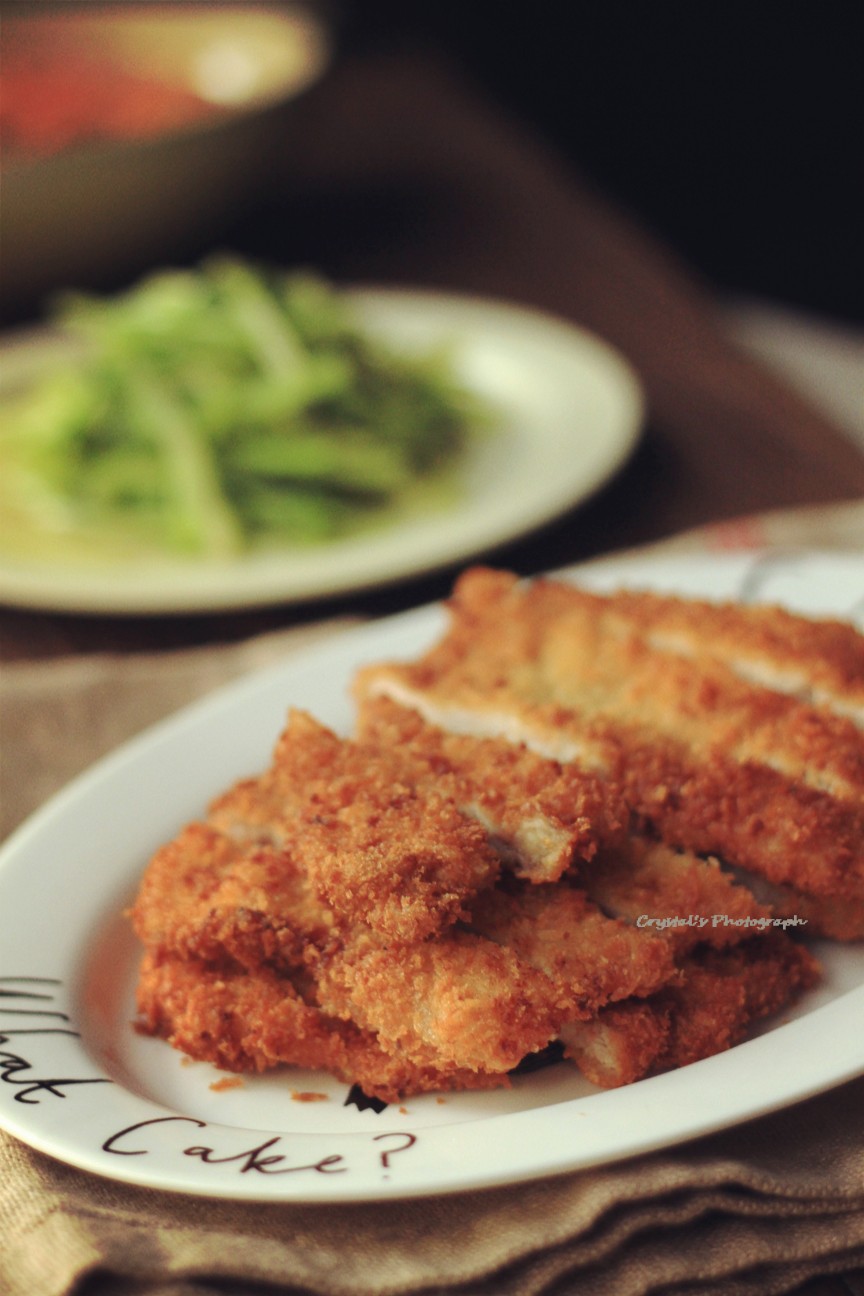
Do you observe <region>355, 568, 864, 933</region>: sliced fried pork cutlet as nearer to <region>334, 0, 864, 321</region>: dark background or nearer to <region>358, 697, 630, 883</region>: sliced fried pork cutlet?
<region>358, 697, 630, 883</region>: sliced fried pork cutlet

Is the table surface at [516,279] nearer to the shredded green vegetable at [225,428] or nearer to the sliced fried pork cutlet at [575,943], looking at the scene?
the shredded green vegetable at [225,428]

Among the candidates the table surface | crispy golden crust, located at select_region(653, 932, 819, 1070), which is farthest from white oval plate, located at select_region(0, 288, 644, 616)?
crispy golden crust, located at select_region(653, 932, 819, 1070)

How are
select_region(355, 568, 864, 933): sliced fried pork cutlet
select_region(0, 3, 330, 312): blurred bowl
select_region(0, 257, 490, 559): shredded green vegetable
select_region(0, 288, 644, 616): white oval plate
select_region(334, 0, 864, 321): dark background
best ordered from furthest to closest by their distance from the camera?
1. select_region(334, 0, 864, 321): dark background
2. select_region(0, 3, 330, 312): blurred bowl
3. select_region(0, 257, 490, 559): shredded green vegetable
4. select_region(0, 288, 644, 616): white oval plate
5. select_region(355, 568, 864, 933): sliced fried pork cutlet

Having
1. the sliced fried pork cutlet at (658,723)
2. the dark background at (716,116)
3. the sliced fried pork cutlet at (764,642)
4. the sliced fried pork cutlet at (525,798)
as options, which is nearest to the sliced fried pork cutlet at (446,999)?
the sliced fried pork cutlet at (525,798)

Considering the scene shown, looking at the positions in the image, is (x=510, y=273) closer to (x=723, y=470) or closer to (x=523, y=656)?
(x=723, y=470)

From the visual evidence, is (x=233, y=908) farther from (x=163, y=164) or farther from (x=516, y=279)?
(x=516, y=279)
